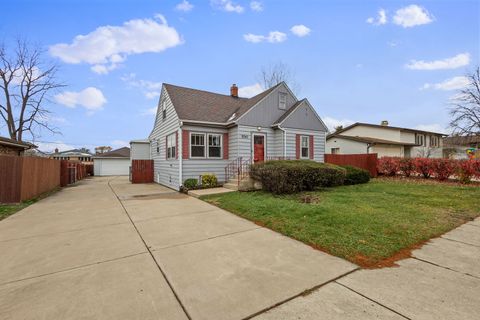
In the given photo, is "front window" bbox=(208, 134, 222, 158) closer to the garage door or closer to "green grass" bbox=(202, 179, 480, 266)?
"green grass" bbox=(202, 179, 480, 266)

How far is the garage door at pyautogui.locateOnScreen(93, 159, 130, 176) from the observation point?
26.9 meters

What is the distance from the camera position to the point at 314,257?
340 centimetres

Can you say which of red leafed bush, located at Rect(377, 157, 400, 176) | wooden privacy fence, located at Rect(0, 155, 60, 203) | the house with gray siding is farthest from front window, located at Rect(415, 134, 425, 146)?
wooden privacy fence, located at Rect(0, 155, 60, 203)

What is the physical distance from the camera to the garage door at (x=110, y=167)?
26875 mm

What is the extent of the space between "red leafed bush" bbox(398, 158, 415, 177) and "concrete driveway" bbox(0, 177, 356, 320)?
518 inches

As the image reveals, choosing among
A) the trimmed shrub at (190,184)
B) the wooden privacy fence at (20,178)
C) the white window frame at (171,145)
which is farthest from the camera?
the white window frame at (171,145)

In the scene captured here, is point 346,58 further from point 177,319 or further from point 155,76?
point 177,319

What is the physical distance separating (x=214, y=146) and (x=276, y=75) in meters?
15.9

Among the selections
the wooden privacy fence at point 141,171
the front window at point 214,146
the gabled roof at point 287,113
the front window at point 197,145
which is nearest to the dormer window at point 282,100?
the gabled roof at point 287,113

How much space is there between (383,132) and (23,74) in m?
38.8

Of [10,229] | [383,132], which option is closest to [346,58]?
[383,132]

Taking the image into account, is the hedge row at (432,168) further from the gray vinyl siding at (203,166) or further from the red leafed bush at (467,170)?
the gray vinyl siding at (203,166)

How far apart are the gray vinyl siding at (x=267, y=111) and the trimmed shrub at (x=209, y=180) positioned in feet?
10.6

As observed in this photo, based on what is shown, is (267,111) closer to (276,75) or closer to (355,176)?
(355,176)
